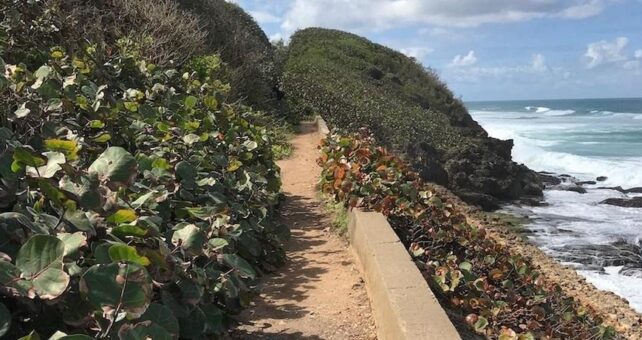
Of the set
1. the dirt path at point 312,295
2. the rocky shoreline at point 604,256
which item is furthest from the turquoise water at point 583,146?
the dirt path at point 312,295

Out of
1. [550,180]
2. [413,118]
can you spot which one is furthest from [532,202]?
[550,180]

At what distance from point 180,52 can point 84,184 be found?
987cm

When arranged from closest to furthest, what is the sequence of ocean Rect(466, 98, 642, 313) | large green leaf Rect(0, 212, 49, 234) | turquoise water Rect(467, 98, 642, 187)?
large green leaf Rect(0, 212, 49, 234), ocean Rect(466, 98, 642, 313), turquoise water Rect(467, 98, 642, 187)

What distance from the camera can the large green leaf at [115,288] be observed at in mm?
1631

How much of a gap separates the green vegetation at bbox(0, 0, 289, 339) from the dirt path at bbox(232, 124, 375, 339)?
1.00ft

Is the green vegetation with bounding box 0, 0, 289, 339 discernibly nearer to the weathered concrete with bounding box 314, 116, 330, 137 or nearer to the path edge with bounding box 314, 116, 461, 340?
the path edge with bounding box 314, 116, 461, 340

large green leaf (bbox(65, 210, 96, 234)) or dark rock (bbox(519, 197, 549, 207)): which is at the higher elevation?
large green leaf (bbox(65, 210, 96, 234))

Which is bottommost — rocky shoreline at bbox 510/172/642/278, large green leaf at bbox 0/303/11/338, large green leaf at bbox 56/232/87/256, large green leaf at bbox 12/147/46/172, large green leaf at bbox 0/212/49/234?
rocky shoreline at bbox 510/172/642/278

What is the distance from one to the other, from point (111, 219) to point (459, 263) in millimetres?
3791

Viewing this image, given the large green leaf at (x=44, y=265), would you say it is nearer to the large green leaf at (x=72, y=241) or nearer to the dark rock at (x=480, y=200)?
the large green leaf at (x=72, y=241)

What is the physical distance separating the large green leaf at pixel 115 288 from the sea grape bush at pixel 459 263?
313 cm

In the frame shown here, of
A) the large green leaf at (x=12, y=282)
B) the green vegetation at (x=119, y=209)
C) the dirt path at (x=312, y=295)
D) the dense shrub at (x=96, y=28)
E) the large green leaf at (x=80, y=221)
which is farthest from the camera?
the dense shrub at (x=96, y=28)

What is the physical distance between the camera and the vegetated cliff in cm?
2098

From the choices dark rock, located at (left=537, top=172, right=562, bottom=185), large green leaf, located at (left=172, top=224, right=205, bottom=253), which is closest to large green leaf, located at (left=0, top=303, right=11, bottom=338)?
large green leaf, located at (left=172, top=224, right=205, bottom=253)
